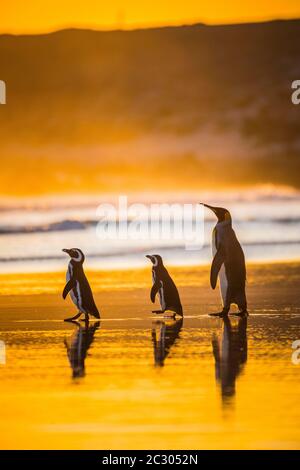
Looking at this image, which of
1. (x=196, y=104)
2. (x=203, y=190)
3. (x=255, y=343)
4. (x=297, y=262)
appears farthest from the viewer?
(x=196, y=104)

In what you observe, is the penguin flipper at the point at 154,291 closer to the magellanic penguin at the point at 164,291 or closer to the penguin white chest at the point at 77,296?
the magellanic penguin at the point at 164,291

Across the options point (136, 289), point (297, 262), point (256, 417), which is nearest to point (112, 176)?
point (297, 262)

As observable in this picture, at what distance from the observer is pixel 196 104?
87.2 ft

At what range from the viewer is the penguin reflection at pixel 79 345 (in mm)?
9406

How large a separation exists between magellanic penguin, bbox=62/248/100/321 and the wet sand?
0.18 meters

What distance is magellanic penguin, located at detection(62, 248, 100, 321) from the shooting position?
12.5 m

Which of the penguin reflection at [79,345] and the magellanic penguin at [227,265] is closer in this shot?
the penguin reflection at [79,345]

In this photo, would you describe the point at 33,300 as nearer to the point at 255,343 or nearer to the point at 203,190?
the point at 255,343

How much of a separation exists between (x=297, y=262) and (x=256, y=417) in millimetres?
9992

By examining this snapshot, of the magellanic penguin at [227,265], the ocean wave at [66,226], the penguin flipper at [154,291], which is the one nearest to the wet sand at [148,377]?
the penguin flipper at [154,291]

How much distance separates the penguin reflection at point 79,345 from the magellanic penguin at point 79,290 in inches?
8.1

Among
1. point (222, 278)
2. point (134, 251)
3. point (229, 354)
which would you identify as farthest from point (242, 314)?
point (134, 251)

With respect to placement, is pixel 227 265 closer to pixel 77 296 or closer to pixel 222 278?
pixel 222 278
